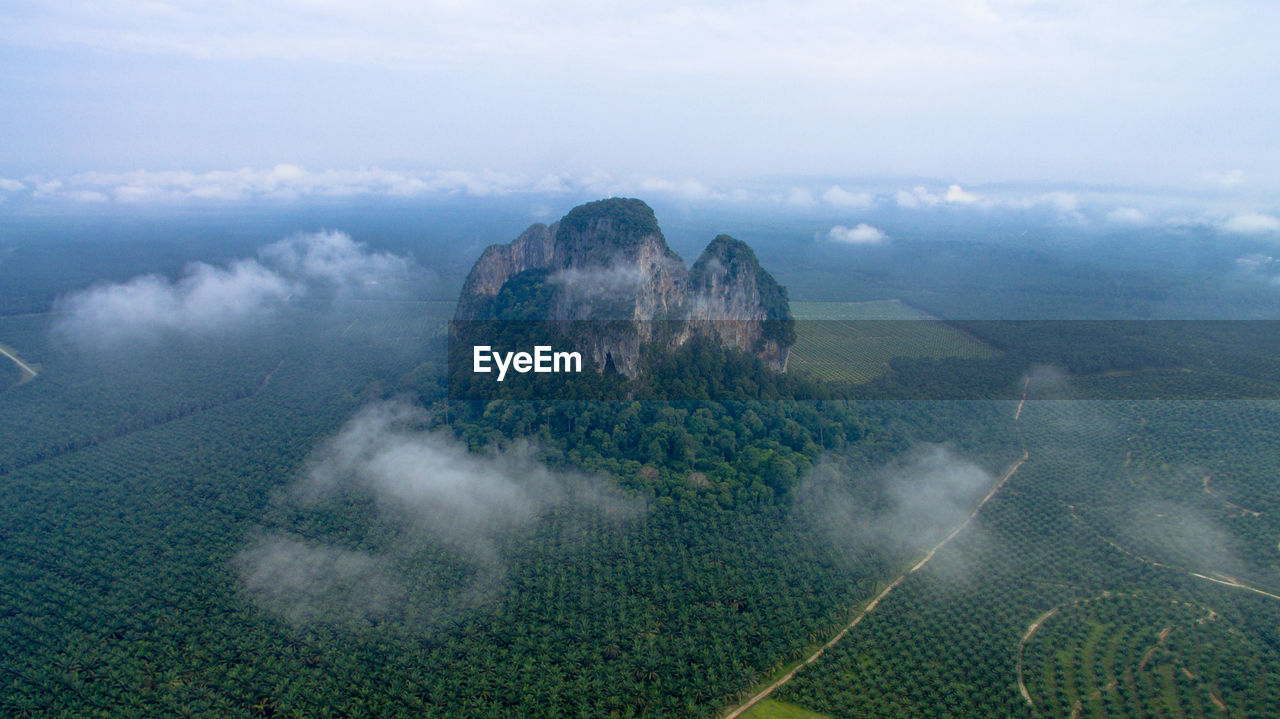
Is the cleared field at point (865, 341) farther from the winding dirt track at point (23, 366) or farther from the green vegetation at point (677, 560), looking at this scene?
the winding dirt track at point (23, 366)

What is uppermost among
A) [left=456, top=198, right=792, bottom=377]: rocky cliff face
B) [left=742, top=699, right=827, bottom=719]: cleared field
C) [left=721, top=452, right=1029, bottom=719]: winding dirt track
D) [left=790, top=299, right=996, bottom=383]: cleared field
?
[left=456, top=198, right=792, bottom=377]: rocky cliff face

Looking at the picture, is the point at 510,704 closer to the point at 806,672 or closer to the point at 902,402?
the point at 806,672

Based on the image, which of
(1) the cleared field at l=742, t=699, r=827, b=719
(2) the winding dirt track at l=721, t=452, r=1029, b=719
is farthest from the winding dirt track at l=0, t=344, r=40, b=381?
(1) the cleared field at l=742, t=699, r=827, b=719

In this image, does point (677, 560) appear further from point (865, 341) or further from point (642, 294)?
point (865, 341)

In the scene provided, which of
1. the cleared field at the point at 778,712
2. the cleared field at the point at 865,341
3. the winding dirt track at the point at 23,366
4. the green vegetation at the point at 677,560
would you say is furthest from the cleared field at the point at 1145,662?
the winding dirt track at the point at 23,366

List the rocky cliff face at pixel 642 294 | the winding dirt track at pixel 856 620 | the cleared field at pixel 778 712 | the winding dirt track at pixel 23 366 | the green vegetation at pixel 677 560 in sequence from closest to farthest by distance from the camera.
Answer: the cleared field at pixel 778 712, the green vegetation at pixel 677 560, the winding dirt track at pixel 856 620, the rocky cliff face at pixel 642 294, the winding dirt track at pixel 23 366

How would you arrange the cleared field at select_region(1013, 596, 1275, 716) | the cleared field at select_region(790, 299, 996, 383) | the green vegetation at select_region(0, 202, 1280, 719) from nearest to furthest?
the cleared field at select_region(1013, 596, 1275, 716), the green vegetation at select_region(0, 202, 1280, 719), the cleared field at select_region(790, 299, 996, 383)

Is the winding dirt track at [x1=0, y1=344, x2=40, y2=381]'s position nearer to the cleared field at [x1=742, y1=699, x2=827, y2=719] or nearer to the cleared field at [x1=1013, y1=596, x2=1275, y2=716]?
the cleared field at [x1=742, y1=699, x2=827, y2=719]
